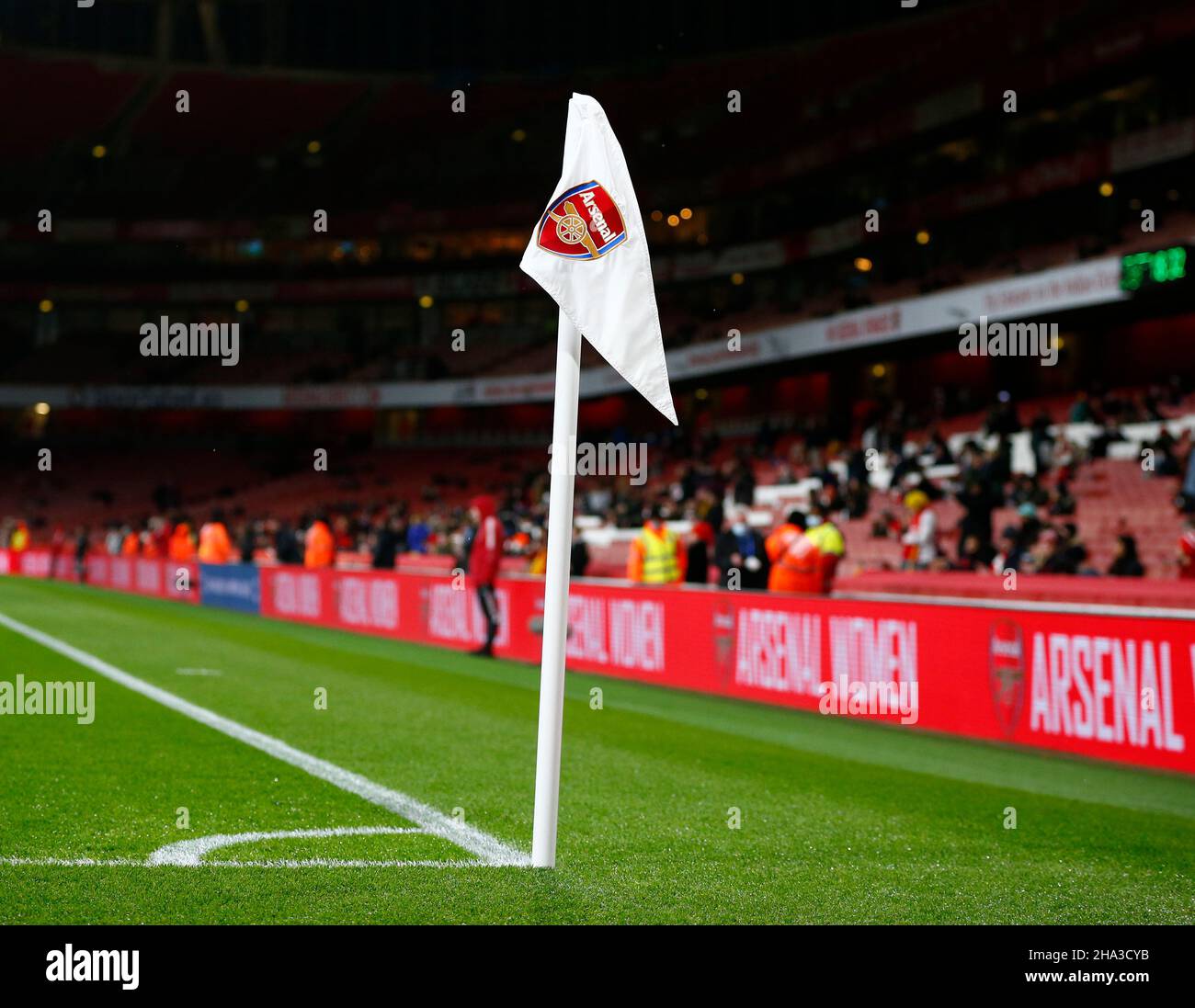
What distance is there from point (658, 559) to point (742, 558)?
4.72ft

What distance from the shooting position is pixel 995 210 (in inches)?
1549

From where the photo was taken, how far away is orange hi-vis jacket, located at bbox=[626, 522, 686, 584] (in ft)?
53.0

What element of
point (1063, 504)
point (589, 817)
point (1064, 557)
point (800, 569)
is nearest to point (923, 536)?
point (1063, 504)

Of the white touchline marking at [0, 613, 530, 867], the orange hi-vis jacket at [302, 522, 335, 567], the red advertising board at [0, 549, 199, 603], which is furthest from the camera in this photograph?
the red advertising board at [0, 549, 199, 603]

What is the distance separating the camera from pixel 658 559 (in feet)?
53.0

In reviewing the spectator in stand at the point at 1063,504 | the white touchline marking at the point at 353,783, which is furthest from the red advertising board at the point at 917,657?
the spectator in stand at the point at 1063,504

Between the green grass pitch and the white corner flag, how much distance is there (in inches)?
29.9

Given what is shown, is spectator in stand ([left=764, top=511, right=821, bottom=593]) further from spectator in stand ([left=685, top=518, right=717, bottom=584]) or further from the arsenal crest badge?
spectator in stand ([left=685, top=518, right=717, bottom=584])

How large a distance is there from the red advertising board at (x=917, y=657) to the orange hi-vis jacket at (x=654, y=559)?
3.08ft

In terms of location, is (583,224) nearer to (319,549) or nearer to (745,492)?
(319,549)

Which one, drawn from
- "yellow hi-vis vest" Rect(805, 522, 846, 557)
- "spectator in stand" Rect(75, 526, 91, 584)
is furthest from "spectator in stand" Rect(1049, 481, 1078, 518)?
"spectator in stand" Rect(75, 526, 91, 584)

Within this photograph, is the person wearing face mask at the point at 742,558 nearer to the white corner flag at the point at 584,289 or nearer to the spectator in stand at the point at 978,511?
the spectator in stand at the point at 978,511

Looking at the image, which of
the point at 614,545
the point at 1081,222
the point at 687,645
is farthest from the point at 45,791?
the point at 1081,222
